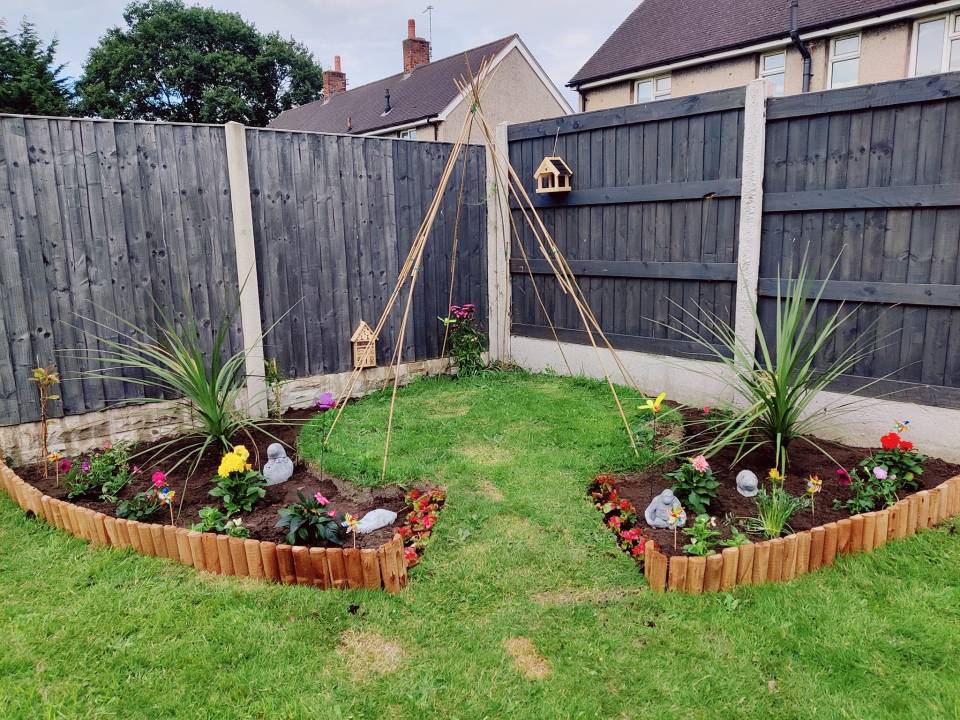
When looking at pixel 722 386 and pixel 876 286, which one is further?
pixel 722 386

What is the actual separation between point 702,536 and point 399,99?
17306 mm

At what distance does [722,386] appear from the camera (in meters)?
4.88

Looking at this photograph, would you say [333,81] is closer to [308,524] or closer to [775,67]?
[775,67]

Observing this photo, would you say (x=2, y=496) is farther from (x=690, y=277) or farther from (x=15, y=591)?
(x=690, y=277)

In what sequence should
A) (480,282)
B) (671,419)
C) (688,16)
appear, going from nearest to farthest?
(671,419) → (480,282) → (688,16)

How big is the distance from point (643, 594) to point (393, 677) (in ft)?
3.56

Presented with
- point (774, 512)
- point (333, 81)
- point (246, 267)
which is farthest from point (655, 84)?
point (333, 81)

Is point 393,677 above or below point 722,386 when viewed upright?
below

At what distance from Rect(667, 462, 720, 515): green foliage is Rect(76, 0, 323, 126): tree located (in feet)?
96.5

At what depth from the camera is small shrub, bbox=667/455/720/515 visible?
128 inches

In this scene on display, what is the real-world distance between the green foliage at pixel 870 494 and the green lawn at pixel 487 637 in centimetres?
23

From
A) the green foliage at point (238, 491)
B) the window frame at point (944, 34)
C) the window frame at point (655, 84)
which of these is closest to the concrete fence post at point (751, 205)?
the green foliage at point (238, 491)

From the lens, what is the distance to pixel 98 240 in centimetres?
417

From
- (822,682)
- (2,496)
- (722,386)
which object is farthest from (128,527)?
(722,386)
